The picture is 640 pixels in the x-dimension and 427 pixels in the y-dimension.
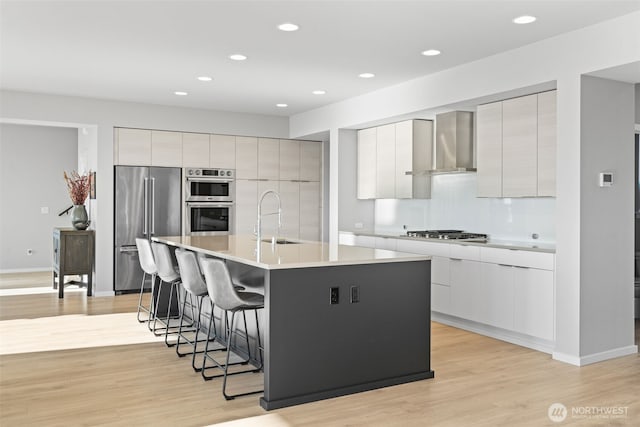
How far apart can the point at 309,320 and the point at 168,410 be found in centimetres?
102

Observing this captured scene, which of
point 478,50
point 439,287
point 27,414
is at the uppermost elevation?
point 478,50

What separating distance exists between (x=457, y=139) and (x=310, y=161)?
3536 mm

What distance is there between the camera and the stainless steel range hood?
6.20 metres

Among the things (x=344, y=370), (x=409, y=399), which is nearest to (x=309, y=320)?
(x=344, y=370)

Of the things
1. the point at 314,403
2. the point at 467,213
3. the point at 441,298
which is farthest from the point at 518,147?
the point at 314,403

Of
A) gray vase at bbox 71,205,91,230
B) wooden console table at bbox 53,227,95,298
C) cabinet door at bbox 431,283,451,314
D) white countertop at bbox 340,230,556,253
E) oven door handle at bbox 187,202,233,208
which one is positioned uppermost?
oven door handle at bbox 187,202,233,208

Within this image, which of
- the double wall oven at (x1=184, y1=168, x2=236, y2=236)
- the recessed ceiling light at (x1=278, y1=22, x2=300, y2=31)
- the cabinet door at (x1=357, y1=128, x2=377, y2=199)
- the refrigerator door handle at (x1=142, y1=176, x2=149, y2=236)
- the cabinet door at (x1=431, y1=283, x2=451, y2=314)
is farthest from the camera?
the double wall oven at (x1=184, y1=168, x2=236, y2=236)

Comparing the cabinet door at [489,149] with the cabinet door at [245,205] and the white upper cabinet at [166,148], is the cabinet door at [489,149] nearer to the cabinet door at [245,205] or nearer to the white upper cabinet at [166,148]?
the cabinet door at [245,205]

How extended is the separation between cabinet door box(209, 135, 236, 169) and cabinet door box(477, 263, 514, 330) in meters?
4.52

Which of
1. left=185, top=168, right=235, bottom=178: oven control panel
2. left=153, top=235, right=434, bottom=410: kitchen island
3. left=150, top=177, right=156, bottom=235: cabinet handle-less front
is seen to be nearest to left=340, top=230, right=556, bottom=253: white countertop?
left=153, top=235, right=434, bottom=410: kitchen island

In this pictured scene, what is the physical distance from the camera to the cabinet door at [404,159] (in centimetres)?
681

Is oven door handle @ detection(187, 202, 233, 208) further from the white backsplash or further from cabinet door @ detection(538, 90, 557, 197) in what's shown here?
cabinet door @ detection(538, 90, 557, 197)

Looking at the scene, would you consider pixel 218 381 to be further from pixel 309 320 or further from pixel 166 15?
pixel 166 15

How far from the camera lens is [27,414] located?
3402 mm
